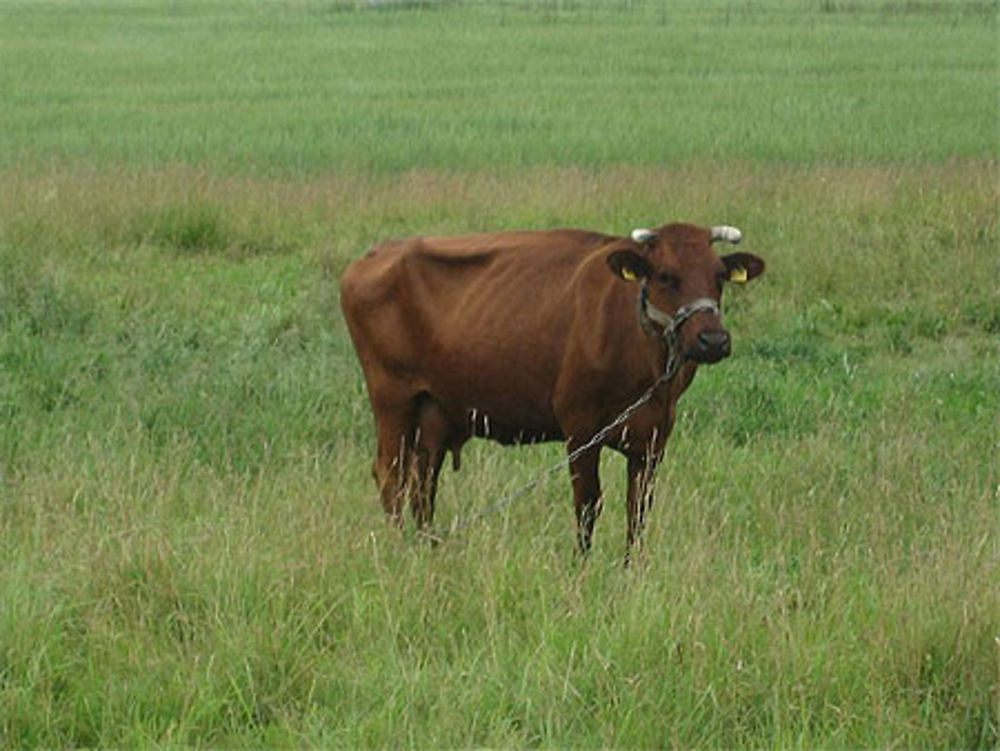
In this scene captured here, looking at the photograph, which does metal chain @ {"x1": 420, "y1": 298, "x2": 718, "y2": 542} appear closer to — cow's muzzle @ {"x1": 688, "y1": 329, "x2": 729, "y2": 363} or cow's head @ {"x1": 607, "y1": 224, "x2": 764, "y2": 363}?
cow's head @ {"x1": 607, "y1": 224, "x2": 764, "y2": 363}

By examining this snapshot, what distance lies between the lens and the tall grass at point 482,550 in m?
4.45

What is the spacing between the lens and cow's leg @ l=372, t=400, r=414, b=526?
21.1ft

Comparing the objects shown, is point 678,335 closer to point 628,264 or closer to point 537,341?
point 628,264

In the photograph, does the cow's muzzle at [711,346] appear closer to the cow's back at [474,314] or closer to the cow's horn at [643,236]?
the cow's horn at [643,236]

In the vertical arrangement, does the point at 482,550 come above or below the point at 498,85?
above

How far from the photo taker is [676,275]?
5570mm

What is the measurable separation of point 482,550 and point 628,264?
1.04 m

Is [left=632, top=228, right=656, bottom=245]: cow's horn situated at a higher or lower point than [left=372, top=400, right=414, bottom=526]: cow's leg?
higher

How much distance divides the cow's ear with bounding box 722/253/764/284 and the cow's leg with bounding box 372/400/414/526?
1355 mm

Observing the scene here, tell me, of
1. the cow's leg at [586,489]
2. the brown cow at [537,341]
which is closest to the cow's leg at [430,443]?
the brown cow at [537,341]

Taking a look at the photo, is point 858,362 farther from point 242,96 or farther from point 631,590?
point 242,96

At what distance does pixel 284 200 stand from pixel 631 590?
9118mm

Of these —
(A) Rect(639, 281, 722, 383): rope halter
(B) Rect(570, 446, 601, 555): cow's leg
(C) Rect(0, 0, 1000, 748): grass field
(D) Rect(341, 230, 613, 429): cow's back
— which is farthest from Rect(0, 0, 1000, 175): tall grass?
(A) Rect(639, 281, 722, 383): rope halter

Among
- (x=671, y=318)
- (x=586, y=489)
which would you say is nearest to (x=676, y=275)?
(x=671, y=318)
